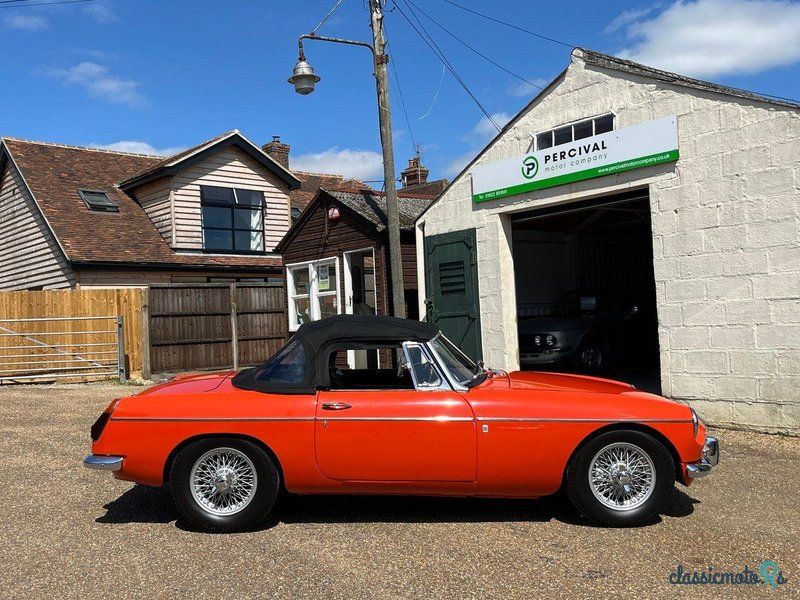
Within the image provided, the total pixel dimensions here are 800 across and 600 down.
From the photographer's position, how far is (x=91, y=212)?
1975cm

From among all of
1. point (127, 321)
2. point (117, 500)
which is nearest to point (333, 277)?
point (127, 321)

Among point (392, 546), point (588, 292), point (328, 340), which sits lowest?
point (392, 546)

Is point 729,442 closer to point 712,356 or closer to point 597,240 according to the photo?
point 712,356

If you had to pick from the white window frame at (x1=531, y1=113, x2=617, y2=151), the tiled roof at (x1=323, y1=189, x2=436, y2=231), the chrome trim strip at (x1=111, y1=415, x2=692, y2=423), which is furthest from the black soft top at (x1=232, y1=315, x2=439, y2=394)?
the tiled roof at (x1=323, y1=189, x2=436, y2=231)

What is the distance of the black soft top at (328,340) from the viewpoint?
518cm

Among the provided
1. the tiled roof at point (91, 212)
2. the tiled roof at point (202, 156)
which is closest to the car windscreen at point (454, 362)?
the tiled roof at point (91, 212)

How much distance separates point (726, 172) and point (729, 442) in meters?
3.05

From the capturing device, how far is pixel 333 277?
14.4 meters

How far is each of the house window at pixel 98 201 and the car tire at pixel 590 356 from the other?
14269mm

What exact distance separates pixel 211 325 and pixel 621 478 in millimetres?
13737

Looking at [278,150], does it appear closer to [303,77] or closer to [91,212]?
[91,212]

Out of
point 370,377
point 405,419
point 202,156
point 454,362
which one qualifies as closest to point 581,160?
point 370,377

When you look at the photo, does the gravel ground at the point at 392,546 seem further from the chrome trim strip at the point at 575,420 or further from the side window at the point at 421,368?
the side window at the point at 421,368

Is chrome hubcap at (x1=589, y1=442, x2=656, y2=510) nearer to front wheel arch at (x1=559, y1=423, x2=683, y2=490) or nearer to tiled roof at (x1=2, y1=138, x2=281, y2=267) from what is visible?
front wheel arch at (x1=559, y1=423, x2=683, y2=490)
